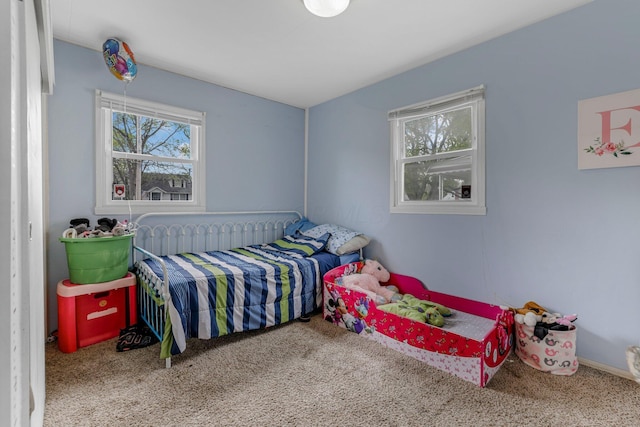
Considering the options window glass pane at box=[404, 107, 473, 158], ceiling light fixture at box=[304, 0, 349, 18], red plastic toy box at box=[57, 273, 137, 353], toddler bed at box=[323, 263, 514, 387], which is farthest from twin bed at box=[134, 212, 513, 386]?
ceiling light fixture at box=[304, 0, 349, 18]

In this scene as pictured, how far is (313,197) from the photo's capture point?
12.5ft

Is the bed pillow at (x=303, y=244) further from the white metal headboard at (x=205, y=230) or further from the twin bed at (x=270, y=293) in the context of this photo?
the white metal headboard at (x=205, y=230)

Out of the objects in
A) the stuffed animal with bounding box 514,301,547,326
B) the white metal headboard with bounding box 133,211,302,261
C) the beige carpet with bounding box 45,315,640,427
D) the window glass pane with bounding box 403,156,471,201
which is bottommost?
the beige carpet with bounding box 45,315,640,427

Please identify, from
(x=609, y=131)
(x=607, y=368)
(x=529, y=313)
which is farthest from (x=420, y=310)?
(x=609, y=131)

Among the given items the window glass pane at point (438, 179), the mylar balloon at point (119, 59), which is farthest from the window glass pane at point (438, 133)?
the mylar balloon at point (119, 59)

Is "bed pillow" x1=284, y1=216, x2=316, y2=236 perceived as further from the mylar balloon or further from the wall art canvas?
the wall art canvas

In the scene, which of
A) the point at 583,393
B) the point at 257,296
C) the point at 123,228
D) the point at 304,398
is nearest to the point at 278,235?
the point at 257,296

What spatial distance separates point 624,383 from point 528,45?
223 cm

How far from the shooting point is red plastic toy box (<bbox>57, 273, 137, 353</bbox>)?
78.7 inches

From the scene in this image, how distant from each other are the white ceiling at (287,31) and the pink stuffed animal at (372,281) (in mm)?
1908

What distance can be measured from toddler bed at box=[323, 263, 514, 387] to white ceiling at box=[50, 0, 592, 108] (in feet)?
6.33

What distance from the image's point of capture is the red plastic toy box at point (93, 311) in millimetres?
2000

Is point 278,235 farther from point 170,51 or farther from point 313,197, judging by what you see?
point 170,51

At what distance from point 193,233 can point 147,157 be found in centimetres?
84
